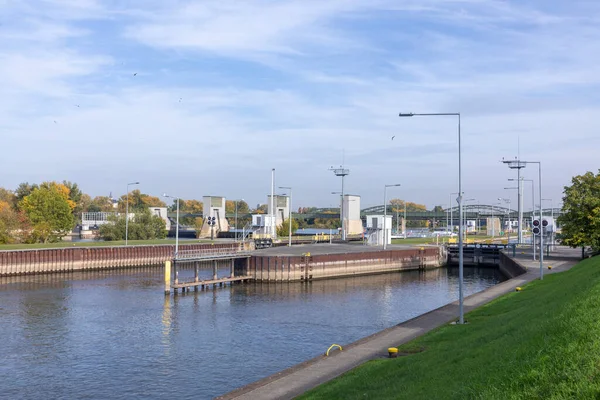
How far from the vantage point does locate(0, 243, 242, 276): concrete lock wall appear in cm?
7250

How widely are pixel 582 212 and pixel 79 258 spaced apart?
63.1 m

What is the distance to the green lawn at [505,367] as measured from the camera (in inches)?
504

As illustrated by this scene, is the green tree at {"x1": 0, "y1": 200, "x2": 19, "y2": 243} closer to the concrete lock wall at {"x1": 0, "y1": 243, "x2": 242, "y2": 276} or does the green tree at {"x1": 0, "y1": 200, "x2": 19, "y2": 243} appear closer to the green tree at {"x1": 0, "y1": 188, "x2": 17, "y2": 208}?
the concrete lock wall at {"x1": 0, "y1": 243, "x2": 242, "y2": 276}

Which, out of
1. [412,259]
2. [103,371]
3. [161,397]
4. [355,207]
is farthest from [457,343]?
[355,207]

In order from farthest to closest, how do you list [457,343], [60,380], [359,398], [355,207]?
[355,207], [60,380], [457,343], [359,398]

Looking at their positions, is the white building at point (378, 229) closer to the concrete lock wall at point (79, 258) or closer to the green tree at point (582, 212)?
the concrete lock wall at point (79, 258)

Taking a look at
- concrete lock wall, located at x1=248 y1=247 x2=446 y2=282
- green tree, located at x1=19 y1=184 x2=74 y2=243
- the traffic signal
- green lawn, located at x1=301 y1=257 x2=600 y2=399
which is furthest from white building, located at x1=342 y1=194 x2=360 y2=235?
green lawn, located at x1=301 y1=257 x2=600 y2=399

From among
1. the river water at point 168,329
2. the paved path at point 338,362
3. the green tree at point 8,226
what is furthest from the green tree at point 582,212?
the green tree at point 8,226

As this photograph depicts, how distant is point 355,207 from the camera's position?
5704 inches

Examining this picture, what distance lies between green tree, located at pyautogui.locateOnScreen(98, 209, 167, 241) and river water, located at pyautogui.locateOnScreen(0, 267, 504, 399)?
48.0 meters

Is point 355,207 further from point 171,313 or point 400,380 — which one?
point 400,380

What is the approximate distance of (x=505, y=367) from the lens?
14688 millimetres

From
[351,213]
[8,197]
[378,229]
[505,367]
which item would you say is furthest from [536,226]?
[8,197]

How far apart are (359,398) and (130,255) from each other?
74.3m
